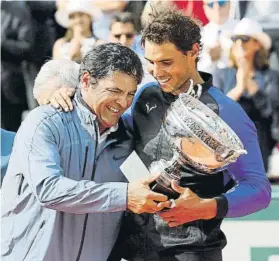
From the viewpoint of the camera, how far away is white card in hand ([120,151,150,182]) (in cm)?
219

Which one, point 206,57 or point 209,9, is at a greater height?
point 209,9

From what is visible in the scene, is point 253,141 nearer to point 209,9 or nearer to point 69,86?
point 69,86

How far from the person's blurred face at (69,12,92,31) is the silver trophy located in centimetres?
217

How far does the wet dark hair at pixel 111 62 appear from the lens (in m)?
2.18

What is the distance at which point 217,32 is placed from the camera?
418 centimetres

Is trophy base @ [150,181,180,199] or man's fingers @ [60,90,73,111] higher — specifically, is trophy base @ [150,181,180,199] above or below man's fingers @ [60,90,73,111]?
below

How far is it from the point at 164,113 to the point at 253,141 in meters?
0.26

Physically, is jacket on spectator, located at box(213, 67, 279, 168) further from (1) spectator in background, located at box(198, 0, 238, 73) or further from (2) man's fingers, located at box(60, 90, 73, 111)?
(2) man's fingers, located at box(60, 90, 73, 111)

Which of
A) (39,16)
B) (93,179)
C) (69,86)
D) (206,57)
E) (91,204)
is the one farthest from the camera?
(39,16)

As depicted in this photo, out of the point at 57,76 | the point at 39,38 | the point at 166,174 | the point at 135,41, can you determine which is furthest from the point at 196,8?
the point at 166,174

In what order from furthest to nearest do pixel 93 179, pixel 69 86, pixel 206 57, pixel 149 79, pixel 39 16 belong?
pixel 39 16, pixel 206 57, pixel 149 79, pixel 69 86, pixel 93 179

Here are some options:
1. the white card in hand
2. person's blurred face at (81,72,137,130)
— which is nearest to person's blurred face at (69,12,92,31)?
person's blurred face at (81,72,137,130)

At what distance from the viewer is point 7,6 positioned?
4.31 metres

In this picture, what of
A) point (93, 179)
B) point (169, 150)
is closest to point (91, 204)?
point (93, 179)
